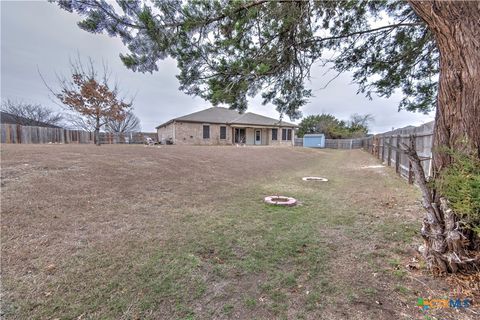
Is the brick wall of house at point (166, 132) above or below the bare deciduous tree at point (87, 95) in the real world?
below

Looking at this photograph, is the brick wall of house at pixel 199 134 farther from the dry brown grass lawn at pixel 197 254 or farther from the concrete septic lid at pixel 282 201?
the concrete septic lid at pixel 282 201

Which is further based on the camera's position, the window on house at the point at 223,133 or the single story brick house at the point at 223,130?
the window on house at the point at 223,133

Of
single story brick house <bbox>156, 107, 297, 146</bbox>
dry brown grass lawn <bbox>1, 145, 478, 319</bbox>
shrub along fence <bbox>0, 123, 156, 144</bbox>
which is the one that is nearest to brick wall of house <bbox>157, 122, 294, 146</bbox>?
single story brick house <bbox>156, 107, 297, 146</bbox>

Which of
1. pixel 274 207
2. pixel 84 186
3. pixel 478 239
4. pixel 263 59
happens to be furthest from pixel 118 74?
pixel 478 239

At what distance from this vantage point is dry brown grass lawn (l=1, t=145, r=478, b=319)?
1.74 meters

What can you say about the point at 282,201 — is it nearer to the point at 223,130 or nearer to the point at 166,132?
the point at 223,130

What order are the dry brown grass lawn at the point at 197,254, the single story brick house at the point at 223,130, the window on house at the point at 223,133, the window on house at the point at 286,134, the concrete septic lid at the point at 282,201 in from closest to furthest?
the dry brown grass lawn at the point at 197,254 → the concrete septic lid at the point at 282,201 → the single story brick house at the point at 223,130 → the window on house at the point at 223,133 → the window on house at the point at 286,134

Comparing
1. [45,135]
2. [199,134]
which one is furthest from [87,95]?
[199,134]

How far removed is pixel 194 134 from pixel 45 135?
11465 millimetres

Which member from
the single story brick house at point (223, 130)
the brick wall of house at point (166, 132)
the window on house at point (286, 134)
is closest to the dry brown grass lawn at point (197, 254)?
the single story brick house at point (223, 130)

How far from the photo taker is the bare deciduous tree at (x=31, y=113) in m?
24.1

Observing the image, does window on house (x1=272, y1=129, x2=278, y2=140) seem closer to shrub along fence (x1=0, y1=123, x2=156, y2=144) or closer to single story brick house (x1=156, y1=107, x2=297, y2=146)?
single story brick house (x1=156, y1=107, x2=297, y2=146)

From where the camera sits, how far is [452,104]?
188 centimetres

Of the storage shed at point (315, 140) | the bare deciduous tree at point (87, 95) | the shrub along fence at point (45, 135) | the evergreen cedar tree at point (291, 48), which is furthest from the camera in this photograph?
the storage shed at point (315, 140)
